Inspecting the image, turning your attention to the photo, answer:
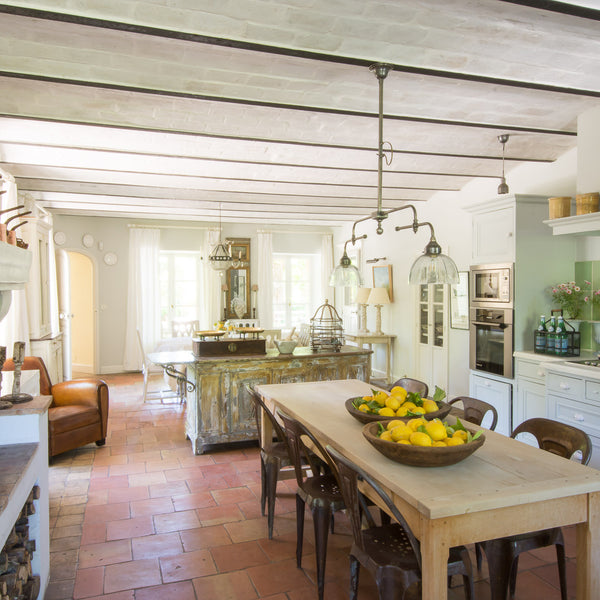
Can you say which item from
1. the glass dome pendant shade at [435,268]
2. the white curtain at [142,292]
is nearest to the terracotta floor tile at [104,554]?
the glass dome pendant shade at [435,268]

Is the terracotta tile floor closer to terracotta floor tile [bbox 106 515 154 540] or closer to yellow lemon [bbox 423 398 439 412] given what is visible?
terracotta floor tile [bbox 106 515 154 540]

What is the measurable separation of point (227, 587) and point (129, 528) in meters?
0.99

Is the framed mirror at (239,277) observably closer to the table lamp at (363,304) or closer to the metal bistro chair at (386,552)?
the table lamp at (363,304)

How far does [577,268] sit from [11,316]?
5555 mm

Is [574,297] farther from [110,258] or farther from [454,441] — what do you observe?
[110,258]

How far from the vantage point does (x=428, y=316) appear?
680cm

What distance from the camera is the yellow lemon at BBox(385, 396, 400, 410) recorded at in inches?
102

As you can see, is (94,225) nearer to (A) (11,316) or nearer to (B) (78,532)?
(A) (11,316)

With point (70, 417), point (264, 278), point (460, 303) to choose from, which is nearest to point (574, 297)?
point (460, 303)

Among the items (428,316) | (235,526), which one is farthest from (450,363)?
(235,526)

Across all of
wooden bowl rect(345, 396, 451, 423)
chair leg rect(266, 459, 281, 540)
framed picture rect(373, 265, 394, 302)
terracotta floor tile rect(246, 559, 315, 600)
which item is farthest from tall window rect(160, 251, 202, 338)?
wooden bowl rect(345, 396, 451, 423)

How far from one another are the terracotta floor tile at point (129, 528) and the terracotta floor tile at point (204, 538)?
0.26 m

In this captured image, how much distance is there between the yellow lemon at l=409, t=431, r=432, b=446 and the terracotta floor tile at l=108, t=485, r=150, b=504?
2.56 meters

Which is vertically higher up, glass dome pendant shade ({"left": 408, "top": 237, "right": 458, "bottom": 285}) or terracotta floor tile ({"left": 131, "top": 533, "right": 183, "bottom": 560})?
glass dome pendant shade ({"left": 408, "top": 237, "right": 458, "bottom": 285})
